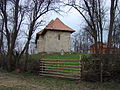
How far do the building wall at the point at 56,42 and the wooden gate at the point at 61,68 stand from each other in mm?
29343

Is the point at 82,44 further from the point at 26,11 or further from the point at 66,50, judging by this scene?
the point at 26,11

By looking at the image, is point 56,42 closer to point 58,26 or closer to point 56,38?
point 56,38

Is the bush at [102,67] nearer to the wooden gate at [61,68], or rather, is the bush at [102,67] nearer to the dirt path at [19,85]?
the wooden gate at [61,68]

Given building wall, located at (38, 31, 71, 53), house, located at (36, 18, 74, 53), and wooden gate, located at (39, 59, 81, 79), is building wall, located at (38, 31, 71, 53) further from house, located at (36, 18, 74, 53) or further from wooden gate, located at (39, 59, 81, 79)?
wooden gate, located at (39, 59, 81, 79)

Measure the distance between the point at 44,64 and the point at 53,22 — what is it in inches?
1280

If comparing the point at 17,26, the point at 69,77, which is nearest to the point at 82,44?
the point at 17,26

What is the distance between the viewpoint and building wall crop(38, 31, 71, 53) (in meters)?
45.0

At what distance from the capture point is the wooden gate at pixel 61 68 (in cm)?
1270

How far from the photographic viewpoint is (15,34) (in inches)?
728

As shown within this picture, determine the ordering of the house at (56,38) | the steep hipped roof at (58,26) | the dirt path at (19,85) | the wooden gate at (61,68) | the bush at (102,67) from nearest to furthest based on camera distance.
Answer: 1. the dirt path at (19,85)
2. the bush at (102,67)
3. the wooden gate at (61,68)
4. the house at (56,38)
5. the steep hipped roof at (58,26)

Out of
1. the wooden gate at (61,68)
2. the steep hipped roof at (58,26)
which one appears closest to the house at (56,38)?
the steep hipped roof at (58,26)

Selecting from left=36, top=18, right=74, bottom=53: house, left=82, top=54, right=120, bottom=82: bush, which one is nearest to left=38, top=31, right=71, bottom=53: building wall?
left=36, top=18, right=74, bottom=53: house

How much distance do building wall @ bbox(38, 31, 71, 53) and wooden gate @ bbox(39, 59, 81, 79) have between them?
29343 millimetres

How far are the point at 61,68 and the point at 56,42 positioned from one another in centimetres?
3203
